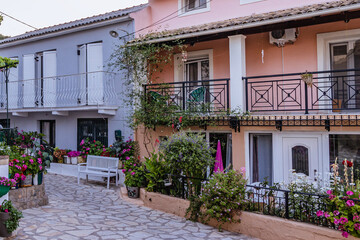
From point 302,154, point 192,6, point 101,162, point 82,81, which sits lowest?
point 101,162

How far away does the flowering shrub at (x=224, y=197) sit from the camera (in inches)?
263

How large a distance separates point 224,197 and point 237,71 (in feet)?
13.0

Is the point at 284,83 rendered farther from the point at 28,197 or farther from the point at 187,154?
the point at 28,197

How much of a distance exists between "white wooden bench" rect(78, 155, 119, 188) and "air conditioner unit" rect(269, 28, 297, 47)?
6255 mm

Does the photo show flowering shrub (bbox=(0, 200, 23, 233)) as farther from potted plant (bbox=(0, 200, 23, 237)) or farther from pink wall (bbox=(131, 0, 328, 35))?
pink wall (bbox=(131, 0, 328, 35))

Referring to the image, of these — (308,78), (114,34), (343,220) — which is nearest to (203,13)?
(114,34)

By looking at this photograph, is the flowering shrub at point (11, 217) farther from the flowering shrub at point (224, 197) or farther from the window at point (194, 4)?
the window at point (194, 4)

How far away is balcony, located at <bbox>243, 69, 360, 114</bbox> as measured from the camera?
834cm

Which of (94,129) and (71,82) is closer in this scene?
(94,129)

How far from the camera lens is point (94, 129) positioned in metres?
12.9

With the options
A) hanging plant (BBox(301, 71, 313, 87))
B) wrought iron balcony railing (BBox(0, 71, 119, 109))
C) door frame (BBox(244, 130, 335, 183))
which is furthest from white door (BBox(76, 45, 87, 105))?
hanging plant (BBox(301, 71, 313, 87))

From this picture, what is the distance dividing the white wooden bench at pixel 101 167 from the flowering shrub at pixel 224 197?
4.58m

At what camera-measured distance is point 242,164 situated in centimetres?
921

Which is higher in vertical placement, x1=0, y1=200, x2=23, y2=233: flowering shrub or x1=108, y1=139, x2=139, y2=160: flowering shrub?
x1=108, y1=139, x2=139, y2=160: flowering shrub
